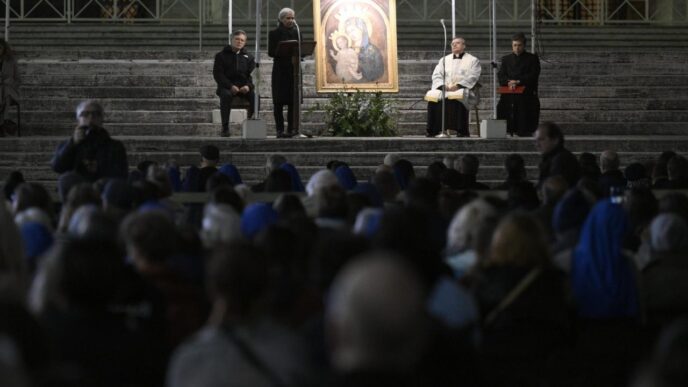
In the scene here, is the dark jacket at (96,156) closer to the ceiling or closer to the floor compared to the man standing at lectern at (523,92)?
closer to the floor

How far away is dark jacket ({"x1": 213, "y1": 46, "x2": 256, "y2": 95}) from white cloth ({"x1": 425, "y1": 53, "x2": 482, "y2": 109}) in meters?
2.42

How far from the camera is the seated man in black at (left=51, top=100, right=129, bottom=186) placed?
485 inches

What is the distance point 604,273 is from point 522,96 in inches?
522

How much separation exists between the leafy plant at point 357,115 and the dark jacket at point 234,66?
1.31 metres

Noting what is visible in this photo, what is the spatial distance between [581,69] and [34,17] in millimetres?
8985

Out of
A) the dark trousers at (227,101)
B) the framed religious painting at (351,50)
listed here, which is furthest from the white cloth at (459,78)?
the dark trousers at (227,101)

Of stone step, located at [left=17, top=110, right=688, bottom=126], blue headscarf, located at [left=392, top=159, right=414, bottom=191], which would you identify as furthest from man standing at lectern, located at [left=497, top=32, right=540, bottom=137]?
blue headscarf, located at [left=392, top=159, right=414, bottom=191]

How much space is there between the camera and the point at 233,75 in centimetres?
2075

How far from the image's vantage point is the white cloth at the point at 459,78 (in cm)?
2138

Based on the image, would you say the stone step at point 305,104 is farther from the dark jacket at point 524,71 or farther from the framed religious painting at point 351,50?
the dark jacket at point 524,71

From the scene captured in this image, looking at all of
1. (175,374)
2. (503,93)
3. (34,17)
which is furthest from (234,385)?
(34,17)

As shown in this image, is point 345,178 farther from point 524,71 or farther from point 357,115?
point 524,71

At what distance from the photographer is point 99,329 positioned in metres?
5.62

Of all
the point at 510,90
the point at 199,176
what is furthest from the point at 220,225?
the point at 510,90
